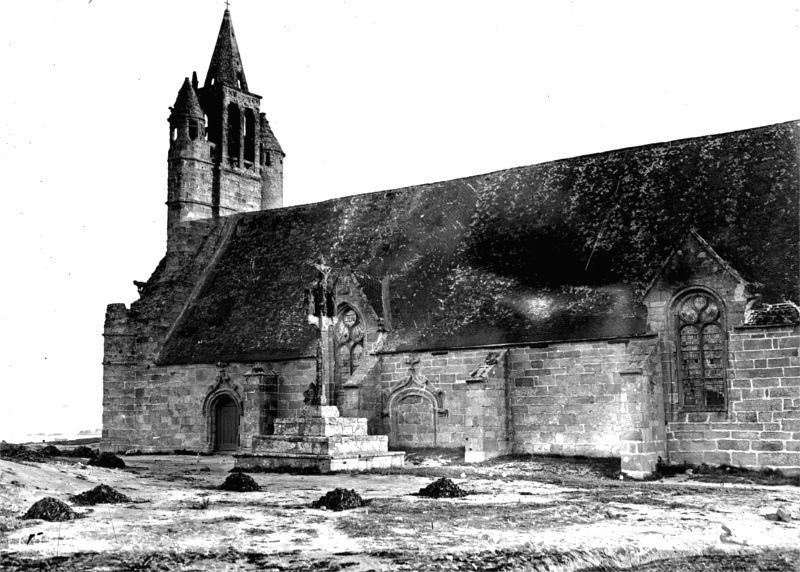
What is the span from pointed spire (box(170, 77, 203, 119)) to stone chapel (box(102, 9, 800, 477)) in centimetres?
9

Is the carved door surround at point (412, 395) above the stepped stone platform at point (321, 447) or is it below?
above

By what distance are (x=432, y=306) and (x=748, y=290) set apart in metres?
A: 9.50

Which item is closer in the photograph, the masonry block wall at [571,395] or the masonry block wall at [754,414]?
the masonry block wall at [754,414]

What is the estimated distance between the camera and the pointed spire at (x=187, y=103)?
1481 inches

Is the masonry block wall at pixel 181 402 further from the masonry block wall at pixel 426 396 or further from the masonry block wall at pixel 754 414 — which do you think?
the masonry block wall at pixel 754 414

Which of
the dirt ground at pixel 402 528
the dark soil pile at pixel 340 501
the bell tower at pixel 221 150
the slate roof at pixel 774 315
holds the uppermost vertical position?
the bell tower at pixel 221 150

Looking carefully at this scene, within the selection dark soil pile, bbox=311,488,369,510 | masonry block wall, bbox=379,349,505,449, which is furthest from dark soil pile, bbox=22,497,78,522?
masonry block wall, bbox=379,349,505,449

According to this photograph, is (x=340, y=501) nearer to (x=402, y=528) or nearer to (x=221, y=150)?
(x=402, y=528)

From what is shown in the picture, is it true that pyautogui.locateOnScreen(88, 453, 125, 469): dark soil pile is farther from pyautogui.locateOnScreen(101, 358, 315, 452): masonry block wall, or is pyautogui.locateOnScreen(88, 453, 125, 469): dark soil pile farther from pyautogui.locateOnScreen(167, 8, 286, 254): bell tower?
pyautogui.locateOnScreen(167, 8, 286, 254): bell tower

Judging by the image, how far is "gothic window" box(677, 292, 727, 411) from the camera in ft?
75.3

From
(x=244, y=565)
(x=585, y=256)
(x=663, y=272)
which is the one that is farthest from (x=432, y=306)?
(x=244, y=565)

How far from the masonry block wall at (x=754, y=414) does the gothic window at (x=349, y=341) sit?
10.6 meters

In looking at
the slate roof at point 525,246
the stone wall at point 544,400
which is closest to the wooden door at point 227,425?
the slate roof at point 525,246

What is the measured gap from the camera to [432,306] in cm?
2825
